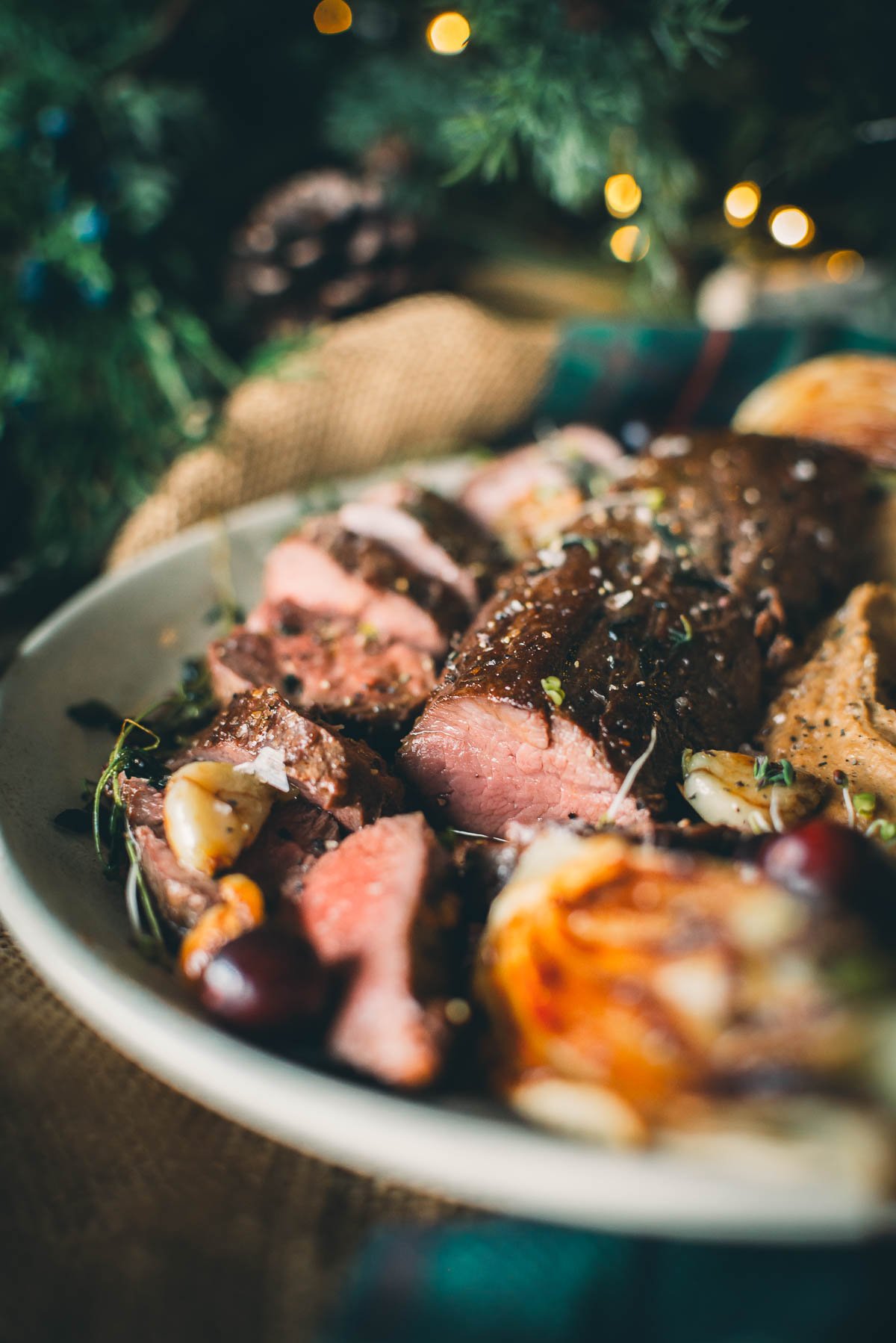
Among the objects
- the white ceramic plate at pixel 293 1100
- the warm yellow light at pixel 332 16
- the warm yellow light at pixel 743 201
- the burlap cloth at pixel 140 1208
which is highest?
the warm yellow light at pixel 332 16

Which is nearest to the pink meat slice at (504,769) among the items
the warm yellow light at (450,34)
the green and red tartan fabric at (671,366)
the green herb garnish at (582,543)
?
the green herb garnish at (582,543)

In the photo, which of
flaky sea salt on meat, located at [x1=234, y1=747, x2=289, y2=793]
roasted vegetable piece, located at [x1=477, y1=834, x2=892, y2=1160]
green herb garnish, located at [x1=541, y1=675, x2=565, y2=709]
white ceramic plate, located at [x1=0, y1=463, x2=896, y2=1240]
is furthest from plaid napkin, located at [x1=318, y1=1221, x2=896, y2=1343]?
green herb garnish, located at [x1=541, y1=675, x2=565, y2=709]

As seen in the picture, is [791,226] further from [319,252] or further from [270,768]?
[270,768]

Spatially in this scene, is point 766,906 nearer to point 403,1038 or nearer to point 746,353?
point 403,1038

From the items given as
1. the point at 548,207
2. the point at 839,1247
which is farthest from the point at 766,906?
the point at 548,207

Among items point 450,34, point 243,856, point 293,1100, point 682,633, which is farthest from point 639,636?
point 450,34

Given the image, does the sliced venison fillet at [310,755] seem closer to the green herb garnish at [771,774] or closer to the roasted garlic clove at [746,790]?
the roasted garlic clove at [746,790]
